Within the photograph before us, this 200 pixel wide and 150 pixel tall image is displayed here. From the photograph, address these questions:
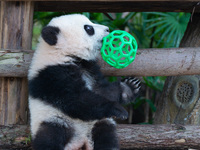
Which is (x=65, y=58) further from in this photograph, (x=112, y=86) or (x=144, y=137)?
(x=144, y=137)

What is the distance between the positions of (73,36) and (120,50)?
1.79 feet

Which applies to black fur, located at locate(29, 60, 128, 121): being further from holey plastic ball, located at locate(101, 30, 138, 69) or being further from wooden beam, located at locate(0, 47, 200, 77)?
wooden beam, located at locate(0, 47, 200, 77)

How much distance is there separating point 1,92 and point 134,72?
1491 mm

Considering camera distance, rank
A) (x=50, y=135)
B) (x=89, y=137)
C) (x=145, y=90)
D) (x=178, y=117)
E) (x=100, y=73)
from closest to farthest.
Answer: (x=50, y=135) < (x=89, y=137) < (x=100, y=73) < (x=178, y=117) < (x=145, y=90)

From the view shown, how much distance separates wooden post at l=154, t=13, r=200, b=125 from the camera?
11.3 feet

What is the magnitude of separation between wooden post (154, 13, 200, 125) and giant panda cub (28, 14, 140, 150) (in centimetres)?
110

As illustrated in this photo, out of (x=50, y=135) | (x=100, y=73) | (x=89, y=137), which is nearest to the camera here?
(x=50, y=135)

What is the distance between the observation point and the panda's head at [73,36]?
2.53 meters

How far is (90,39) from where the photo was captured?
2.71m

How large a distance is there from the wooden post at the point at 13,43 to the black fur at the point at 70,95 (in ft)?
2.11

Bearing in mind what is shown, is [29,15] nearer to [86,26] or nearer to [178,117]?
[86,26]

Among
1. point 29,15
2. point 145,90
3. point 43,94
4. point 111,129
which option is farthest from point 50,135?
point 145,90

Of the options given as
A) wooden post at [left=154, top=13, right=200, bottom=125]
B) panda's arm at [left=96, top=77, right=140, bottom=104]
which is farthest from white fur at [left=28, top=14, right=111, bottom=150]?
wooden post at [left=154, top=13, right=200, bottom=125]

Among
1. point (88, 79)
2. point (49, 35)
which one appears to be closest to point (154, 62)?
point (88, 79)
